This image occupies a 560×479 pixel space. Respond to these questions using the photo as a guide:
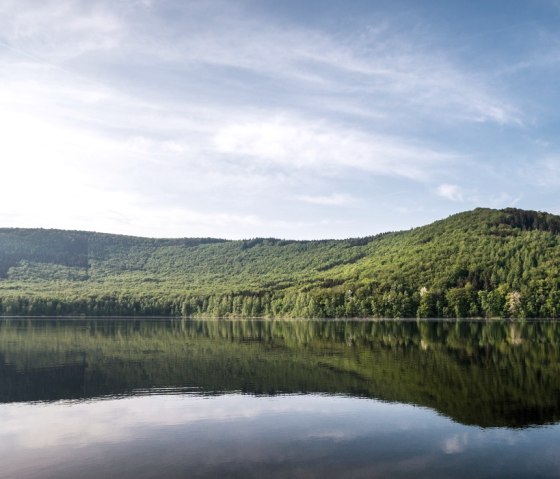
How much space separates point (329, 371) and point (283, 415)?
23.6m

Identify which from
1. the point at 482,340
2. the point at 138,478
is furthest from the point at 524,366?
the point at 138,478

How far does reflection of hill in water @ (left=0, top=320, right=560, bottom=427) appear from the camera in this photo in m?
50.2

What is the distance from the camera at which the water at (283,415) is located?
3266 centimetres

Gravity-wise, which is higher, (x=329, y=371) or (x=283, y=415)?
(x=283, y=415)

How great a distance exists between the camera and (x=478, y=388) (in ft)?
178

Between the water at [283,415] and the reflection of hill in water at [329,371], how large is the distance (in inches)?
10.7

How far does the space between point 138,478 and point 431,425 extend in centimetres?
2207

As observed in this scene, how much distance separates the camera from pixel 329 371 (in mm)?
67625

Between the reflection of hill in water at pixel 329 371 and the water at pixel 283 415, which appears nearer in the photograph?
the water at pixel 283 415

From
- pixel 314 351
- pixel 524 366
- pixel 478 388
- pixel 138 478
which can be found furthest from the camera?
pixel 314 351

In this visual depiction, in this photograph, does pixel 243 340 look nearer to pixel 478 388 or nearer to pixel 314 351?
pixel 314 351

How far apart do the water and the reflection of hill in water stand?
0.27 metres

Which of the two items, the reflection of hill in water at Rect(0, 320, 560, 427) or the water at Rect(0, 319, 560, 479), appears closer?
the water at Rect(0, 319, 560, 479)

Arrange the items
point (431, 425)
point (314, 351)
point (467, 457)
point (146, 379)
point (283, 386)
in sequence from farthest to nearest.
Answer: point (314, 351) < point (146, 379) < point (283, 386) < point (431, 425) < point (467, 457)
